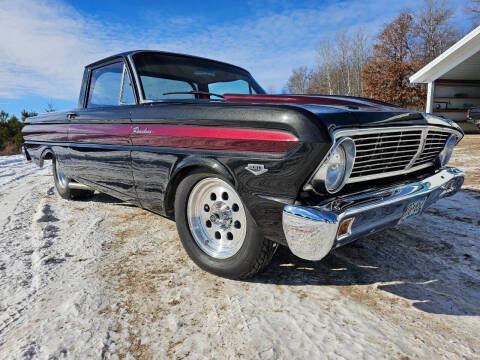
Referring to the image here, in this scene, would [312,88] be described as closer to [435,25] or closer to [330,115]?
[435,25]

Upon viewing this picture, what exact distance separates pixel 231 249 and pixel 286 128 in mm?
946

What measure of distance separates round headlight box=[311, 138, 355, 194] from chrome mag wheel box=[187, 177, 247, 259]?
58cm

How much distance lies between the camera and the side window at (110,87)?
10.1 feet

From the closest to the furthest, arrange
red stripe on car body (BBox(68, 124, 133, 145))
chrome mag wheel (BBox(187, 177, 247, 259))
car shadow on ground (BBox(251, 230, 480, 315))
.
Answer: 1. car shadow on ground (BBox(251, 230, 480, 315))
2. chrome mag wheel (BBox(187, 177, 247, 259))
3. red stripe on car body (BBox(68, 124, 133, 145))

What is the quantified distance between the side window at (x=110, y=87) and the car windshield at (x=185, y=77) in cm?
19

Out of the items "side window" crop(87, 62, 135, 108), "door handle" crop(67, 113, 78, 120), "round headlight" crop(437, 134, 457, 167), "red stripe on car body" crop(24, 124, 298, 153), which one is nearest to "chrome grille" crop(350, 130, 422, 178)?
"red stripe on car body" crop(24, 124, 298, 153)

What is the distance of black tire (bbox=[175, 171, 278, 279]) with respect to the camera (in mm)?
2031

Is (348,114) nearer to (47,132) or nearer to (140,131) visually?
(140,131)

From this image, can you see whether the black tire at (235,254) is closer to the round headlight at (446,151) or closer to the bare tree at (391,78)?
the round headlight at (446,151)

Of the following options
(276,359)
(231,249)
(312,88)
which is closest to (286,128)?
(231,249)

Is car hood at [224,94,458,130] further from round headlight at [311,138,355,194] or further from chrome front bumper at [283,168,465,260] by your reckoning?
chrome front bumper at [283,168,465,260]

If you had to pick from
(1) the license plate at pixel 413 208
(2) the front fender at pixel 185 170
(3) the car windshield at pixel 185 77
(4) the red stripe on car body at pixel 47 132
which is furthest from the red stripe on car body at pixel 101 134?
(1) the license plate at pixel 413 208

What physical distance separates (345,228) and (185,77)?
88.6 inches

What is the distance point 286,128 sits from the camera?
5.78 ft
